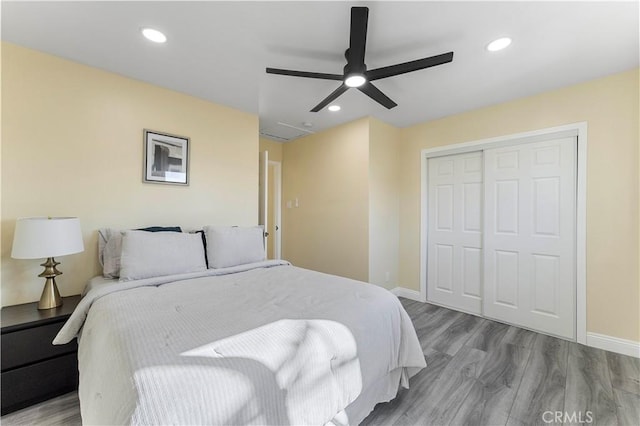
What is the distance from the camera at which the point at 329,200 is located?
3.91 m

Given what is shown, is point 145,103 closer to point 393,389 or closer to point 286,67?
point 286,67

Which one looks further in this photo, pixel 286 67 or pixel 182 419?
pixel 286 67

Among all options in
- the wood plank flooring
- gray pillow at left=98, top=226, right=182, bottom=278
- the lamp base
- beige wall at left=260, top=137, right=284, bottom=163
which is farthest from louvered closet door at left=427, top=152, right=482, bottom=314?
the lamp base

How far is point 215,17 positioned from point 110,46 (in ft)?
3.13

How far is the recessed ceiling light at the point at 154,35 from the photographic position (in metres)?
1.81

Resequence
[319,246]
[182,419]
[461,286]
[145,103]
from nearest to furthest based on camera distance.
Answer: [182,419] → [145,103] → [461,286] → [319,246]

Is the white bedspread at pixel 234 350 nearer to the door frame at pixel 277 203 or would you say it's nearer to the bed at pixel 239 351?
the bed at pixel 239 351

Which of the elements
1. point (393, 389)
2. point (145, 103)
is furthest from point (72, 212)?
point (393, 389)

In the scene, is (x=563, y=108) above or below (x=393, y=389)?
above

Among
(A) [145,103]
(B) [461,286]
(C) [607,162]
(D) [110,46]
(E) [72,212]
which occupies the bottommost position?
(B) [461,286]

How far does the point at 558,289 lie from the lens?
2.63 m

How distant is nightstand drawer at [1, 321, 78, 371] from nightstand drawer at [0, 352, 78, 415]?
42mm

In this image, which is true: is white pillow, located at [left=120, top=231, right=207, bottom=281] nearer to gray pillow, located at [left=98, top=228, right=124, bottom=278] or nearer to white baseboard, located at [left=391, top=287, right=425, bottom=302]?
gray pillow, located at [left=98, top=228, right=124, bottom=278]

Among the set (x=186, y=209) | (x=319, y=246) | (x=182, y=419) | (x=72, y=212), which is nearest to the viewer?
(x=182, y=419)
